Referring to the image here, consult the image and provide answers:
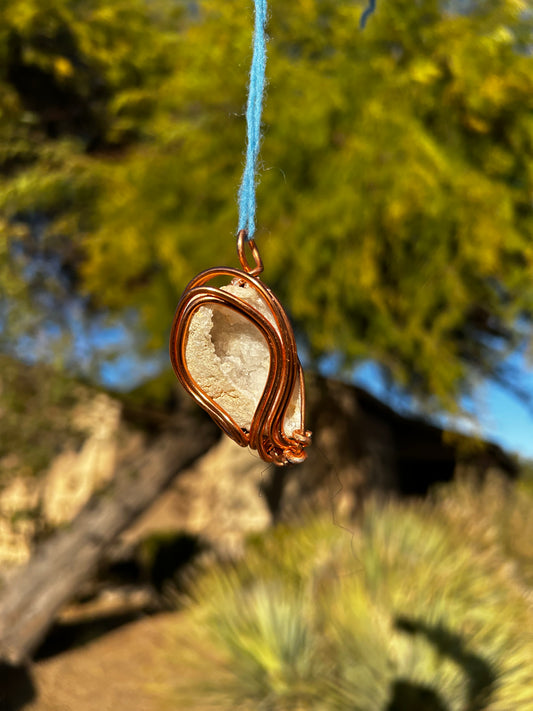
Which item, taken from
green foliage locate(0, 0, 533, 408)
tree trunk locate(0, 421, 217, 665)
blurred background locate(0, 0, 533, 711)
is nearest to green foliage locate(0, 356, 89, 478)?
blurred background locate(0, 0, 533, 711)

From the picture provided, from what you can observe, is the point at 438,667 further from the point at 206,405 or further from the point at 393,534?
the point at 206,405

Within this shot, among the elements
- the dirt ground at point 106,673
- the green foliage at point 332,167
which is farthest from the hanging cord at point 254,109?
the dirt ground at point 106,673

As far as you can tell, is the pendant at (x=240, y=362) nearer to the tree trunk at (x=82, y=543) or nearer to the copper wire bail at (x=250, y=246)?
the copper wire bail at (x=250, y=246)

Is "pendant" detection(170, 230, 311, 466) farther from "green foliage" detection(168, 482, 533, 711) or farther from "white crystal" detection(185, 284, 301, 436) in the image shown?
"green foliage" detection(168, 482, 533, 711)

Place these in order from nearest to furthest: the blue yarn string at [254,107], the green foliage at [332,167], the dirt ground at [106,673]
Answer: the blue yarn string at [254,107], the green foliage at [332,167], the dirt ground at [106,673]

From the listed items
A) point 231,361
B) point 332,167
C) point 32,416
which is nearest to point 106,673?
point 32,416
